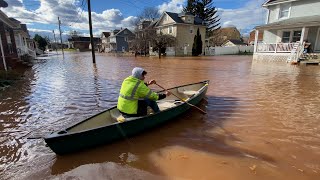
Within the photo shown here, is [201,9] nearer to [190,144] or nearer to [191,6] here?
[191,6]

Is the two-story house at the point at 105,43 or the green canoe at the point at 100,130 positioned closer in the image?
the green canoe at the point at 100,130

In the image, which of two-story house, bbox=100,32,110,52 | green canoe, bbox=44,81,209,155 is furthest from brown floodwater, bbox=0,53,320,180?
two-story house, bbox=100,32,110,52

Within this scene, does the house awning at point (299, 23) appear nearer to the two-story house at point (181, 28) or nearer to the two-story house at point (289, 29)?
the two-story house at point (289, 29)

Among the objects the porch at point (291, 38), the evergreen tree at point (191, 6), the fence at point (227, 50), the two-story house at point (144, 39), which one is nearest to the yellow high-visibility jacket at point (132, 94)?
the porch at point (291, 38)

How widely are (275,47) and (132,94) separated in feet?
65.0

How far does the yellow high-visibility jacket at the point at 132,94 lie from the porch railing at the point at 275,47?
19029mm

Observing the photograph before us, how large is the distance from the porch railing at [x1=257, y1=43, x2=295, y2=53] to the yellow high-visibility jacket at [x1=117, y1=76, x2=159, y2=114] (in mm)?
19029

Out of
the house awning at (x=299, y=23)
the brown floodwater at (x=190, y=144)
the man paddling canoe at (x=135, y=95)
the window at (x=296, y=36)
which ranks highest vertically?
the house awning at (x=299, y=23)

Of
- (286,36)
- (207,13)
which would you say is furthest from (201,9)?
(286,36)

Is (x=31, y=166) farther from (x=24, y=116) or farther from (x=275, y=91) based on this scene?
(x=275, y=91)

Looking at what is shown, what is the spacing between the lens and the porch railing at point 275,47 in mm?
19489

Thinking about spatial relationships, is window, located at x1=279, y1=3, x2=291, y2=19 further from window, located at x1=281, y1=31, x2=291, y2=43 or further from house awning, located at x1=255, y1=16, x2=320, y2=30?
window, located at x1=281, y1=31, x2=291, y2=43

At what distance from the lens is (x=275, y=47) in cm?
2041

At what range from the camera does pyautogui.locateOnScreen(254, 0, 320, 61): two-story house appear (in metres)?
18.8
